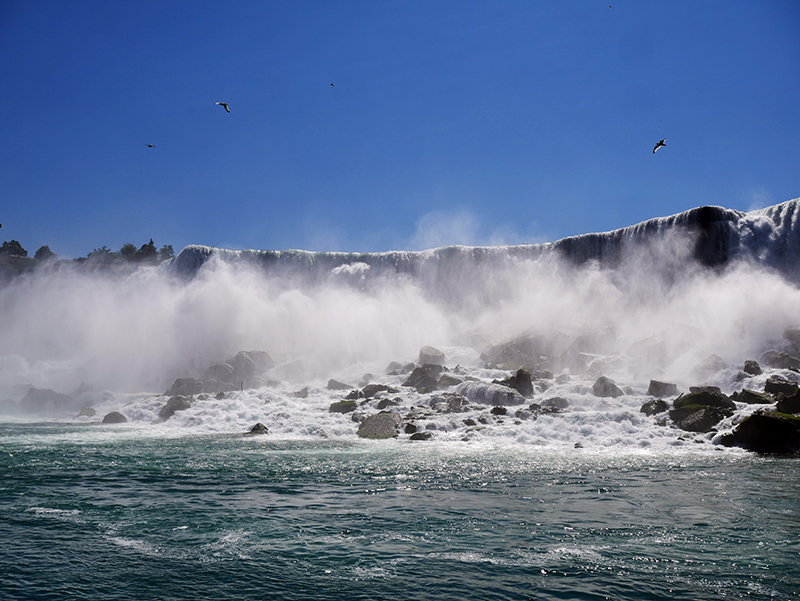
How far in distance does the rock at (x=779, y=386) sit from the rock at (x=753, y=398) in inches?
26.9

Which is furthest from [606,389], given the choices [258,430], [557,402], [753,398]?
[258,430]

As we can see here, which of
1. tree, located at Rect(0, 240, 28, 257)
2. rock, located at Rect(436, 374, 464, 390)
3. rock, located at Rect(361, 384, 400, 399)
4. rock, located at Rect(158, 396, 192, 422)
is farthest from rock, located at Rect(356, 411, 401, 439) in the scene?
tree, located at Rect(0, 240, 28, 257)

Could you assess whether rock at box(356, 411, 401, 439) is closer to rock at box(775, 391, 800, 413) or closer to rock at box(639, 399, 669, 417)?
rock at box(639, 399, 669, 417)

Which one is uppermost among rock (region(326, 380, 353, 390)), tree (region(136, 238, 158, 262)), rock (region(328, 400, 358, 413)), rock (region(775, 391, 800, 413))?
tree (region(136, 238, 158, 262))

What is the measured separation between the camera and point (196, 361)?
45938mm

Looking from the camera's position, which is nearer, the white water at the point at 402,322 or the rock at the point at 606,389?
the rock at the point at 606,389

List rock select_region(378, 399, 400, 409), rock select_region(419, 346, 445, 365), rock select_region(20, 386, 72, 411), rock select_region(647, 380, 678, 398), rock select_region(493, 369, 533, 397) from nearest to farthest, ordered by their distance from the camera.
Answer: rock select_region(647, 380, 678, 398)
rock select_region(378, 399, 400, 409)
rock select_region(493, 369, 533, 397)
rock select_region(20, 386, 72, 411)
rock select_region(419, 346, 445, 365)

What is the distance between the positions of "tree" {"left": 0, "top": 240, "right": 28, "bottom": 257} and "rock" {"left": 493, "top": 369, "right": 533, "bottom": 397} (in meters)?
113

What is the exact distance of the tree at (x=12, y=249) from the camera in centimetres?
10831

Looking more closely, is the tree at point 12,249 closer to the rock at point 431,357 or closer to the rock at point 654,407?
the rock at point 431,357

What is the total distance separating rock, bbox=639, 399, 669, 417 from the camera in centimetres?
2304

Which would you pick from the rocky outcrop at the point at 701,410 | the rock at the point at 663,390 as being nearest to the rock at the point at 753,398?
the rocky outcrop at the point at 701,410

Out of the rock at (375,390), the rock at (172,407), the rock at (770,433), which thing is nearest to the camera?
the rock at (770,433)

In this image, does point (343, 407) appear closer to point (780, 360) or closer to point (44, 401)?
point (44, 401)
